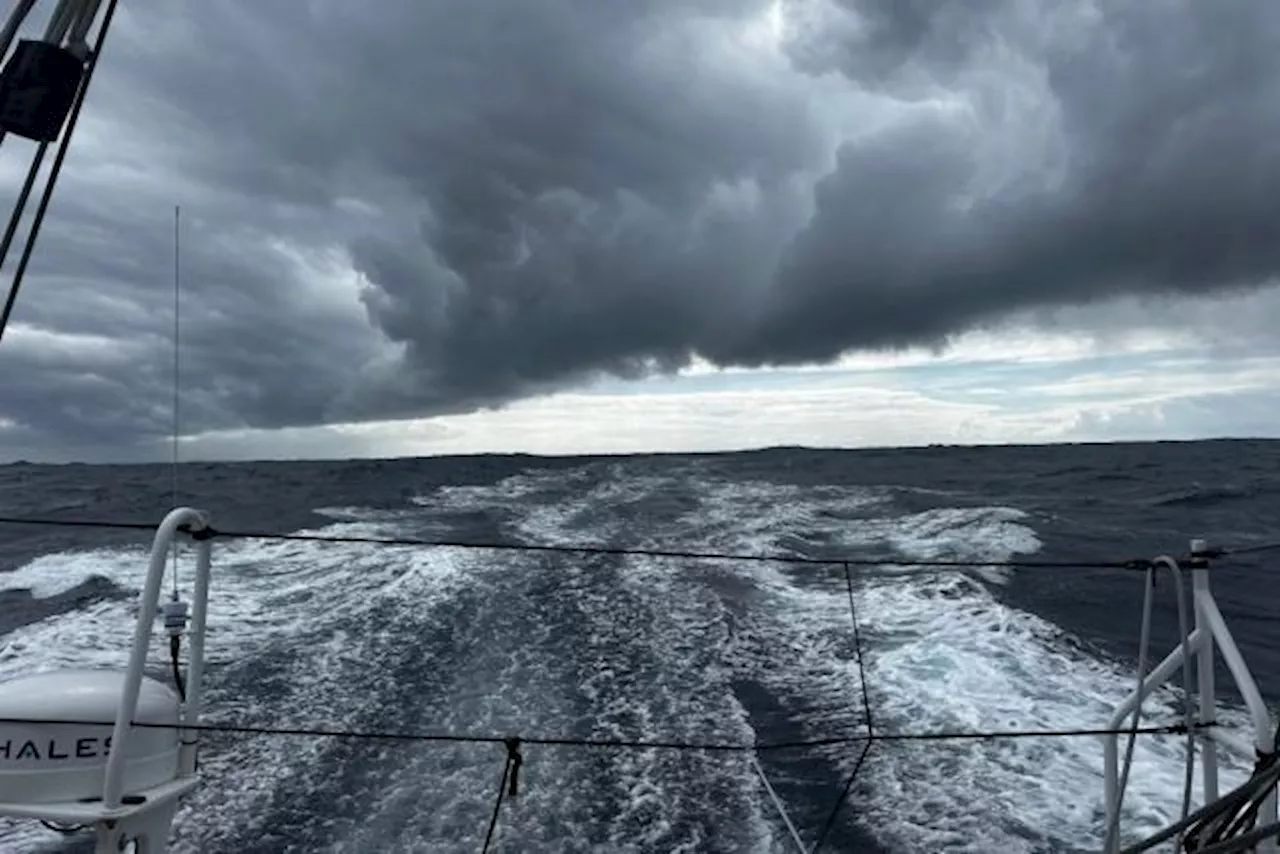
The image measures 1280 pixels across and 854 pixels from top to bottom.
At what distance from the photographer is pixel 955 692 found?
7.23m

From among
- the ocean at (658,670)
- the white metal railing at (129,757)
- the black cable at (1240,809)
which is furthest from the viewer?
the ocean at (658,670)

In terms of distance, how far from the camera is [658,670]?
787cm

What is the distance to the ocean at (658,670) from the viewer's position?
530cm

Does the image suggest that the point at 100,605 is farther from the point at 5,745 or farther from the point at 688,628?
the point at 5,745

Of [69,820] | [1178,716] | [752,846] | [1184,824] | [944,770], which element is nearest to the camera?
[1184,824]

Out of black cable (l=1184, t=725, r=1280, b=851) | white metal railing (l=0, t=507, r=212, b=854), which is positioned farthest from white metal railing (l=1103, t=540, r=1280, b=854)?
white metal railing (l=0, t=507, r=212, b=854)

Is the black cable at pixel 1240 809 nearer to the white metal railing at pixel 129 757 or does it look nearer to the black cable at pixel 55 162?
the white metal railing at pixel 129 757

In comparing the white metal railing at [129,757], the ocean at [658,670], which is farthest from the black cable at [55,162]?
the ocean at [658,670]

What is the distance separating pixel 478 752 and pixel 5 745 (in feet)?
12.6

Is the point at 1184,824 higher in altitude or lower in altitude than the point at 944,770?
higher

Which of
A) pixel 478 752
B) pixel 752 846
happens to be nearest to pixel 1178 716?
pixel 752 846

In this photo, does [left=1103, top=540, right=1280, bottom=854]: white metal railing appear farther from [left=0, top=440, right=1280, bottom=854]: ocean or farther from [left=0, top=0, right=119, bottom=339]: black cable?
[left=0, top=0, right=119, bottom=339]: black cable

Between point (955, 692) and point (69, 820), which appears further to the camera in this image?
point (955, 692)

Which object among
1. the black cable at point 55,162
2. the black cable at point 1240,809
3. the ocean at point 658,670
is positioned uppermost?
the black cable at point 55,162
